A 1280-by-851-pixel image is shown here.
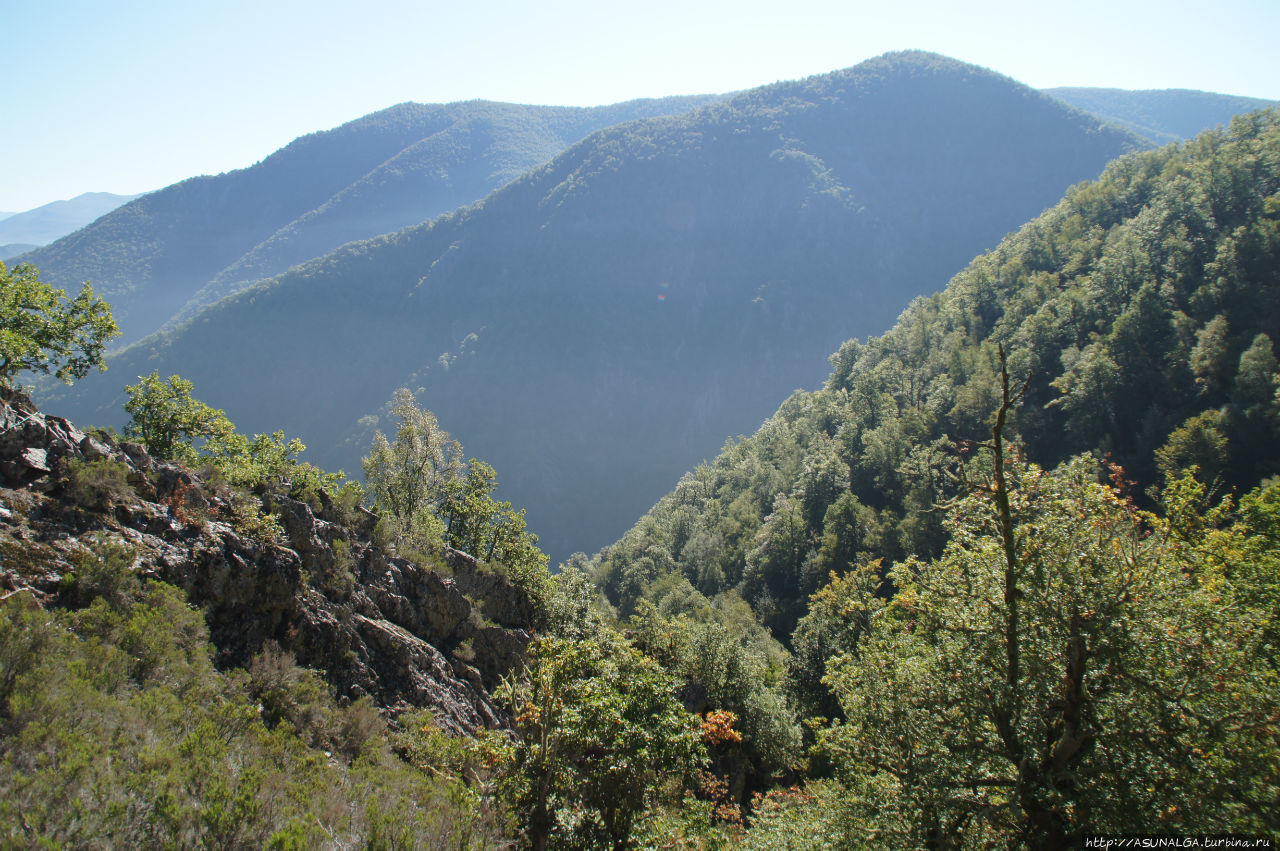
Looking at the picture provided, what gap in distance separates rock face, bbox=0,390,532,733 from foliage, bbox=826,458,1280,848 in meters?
12.6

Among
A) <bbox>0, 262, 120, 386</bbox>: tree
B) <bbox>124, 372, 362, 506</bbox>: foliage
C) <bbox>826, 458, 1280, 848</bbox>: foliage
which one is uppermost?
<bbox>0, 262, 120, 386</bbox>: tree

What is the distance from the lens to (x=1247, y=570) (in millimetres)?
18328

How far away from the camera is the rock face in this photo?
12117mm

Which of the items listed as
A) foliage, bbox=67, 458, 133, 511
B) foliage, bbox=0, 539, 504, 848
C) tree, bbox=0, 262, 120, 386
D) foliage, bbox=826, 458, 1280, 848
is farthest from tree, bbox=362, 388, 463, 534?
foliage, bbox=826, 458, 1280, 848

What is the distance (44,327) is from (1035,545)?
29.2 m

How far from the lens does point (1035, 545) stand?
10812 mm

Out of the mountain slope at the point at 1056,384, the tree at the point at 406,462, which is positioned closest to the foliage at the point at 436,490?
the tree at the point at 406,462

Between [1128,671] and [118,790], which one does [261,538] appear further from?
[1128,671]

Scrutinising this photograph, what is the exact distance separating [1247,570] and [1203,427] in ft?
127

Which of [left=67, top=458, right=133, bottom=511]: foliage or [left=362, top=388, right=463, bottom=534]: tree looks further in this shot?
[left=362, top=388, right=463, bottom=534]: tree

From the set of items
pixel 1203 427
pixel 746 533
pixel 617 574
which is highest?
pixel 1203 427

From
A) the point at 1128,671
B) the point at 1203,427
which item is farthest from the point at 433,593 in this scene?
the point at 1203,427

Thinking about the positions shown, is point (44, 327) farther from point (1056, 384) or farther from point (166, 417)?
point (1056, 384)

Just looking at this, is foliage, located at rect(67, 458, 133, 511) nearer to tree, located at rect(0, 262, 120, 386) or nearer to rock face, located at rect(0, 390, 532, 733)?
rock face, located at rect(0, 390, 532, 733)
